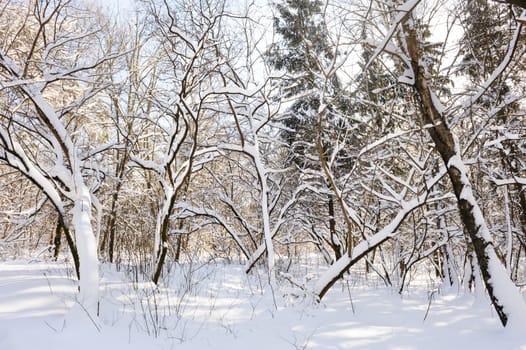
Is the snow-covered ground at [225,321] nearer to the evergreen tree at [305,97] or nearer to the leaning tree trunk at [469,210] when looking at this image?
the leaning tree trunk at [469,210]

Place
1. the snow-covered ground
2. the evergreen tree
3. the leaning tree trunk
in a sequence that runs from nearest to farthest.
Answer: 1. the snow-covered ground
2. the leaning tree trunk
3. the evergreen tree

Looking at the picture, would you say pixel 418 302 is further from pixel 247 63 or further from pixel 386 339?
pixel 247 63

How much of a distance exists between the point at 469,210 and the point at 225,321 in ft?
10.9

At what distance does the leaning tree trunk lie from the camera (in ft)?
10.7

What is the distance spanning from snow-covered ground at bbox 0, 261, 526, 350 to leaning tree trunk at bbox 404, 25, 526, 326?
0.98 feet

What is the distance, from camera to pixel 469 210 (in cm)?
370

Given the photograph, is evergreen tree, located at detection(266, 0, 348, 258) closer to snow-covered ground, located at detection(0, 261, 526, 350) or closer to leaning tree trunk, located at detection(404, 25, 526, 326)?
snow-covered ground, located at detection(0, 261, 526, 350)

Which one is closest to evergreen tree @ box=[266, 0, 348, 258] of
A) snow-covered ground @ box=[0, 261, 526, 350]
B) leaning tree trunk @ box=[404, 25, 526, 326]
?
snow-covered ground @ box=[0, 261, 526, 350]

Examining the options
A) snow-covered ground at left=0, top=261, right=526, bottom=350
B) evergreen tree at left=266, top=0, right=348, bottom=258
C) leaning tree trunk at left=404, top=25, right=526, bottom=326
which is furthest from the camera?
evergreen tree at left=266, top=0, right=348, bottom=258

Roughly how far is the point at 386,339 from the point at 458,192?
1.98m

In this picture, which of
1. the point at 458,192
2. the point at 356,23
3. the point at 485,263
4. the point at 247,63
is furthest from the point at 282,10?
the point at 485,263

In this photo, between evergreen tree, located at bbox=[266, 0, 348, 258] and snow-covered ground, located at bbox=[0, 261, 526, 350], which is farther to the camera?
evergreen tree, located at bbox=[266, 0, 348, 258]

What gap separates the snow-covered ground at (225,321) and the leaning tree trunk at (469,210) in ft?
0.98

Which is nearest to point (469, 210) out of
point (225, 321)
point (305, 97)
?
point (225, 321)
